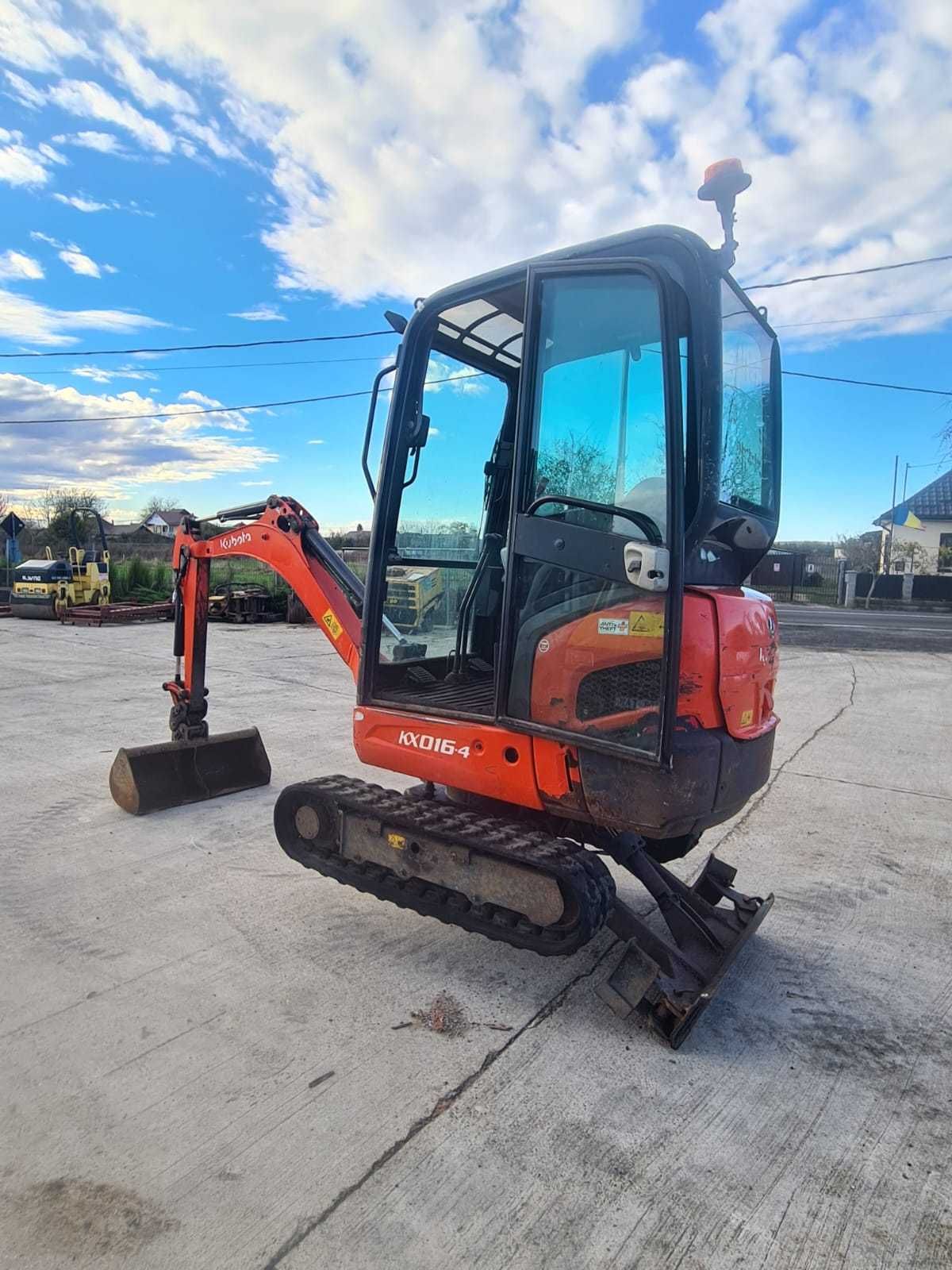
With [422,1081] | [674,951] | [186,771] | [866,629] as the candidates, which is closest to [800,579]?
[866,629]

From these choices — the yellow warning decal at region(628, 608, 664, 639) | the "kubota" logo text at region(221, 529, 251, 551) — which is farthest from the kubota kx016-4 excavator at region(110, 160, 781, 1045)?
the "kubota" logo text at region(221, 529, 251, 551)

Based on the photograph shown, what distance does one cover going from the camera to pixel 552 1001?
298 cm

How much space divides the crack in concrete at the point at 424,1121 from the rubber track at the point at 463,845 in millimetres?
225

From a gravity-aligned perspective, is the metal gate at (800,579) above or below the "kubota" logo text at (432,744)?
above

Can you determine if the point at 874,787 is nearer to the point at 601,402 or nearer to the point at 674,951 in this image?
the point at 674,951

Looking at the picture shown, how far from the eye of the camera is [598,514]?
2.68m

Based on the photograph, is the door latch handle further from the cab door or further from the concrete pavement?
the concrete pavement

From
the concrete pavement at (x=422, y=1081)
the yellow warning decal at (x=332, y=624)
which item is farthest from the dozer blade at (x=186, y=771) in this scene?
the yellow warning decal at (x=332, y=624)

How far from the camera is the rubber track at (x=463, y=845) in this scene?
267 cm

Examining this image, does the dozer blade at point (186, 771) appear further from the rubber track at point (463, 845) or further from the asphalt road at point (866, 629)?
the asphalt road at point (866, 629)

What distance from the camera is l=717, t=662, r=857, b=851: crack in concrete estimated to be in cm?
503

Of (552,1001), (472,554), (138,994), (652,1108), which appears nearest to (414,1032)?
(552,1001)

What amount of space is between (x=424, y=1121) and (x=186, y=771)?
3406 millimetres

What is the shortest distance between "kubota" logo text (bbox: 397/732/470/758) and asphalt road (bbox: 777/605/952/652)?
35.6ft
